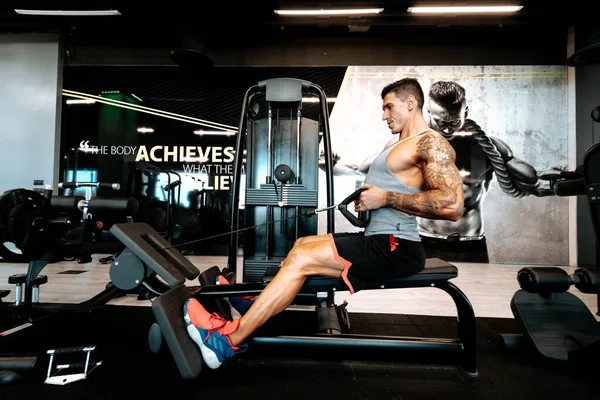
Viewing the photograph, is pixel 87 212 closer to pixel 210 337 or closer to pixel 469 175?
pixel 210 337

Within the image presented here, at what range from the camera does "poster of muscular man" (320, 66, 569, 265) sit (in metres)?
4.85

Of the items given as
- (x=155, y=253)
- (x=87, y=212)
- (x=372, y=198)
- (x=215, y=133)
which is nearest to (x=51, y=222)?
(x=87, y=212)

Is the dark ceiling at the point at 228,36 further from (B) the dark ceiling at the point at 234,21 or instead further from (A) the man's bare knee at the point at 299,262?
(A) the man's bare knee at the point at 299,262

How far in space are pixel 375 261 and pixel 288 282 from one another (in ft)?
1.36

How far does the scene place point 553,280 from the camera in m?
1.87

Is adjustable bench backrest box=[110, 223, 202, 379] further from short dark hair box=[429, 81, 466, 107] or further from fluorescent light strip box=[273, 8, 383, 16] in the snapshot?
short dark hair box=[429, 81, 466, 107]

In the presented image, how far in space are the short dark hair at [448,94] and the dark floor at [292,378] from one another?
397 cm

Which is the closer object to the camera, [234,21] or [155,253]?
[155,253]

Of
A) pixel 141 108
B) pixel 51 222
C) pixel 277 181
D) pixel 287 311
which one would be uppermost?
pixel 141 108

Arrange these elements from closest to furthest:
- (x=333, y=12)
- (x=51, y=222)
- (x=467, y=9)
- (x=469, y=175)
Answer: (x=51, y=222) → (x=467, y=9) → (x=333, y=12) → (x=469, y=175)

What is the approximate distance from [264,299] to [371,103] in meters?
4.26

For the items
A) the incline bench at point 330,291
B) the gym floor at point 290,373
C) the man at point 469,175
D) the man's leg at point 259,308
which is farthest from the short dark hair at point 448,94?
the man's leg at point 259,308

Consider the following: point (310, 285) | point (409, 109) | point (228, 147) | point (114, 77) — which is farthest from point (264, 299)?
point (114, 77)

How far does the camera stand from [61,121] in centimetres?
523
